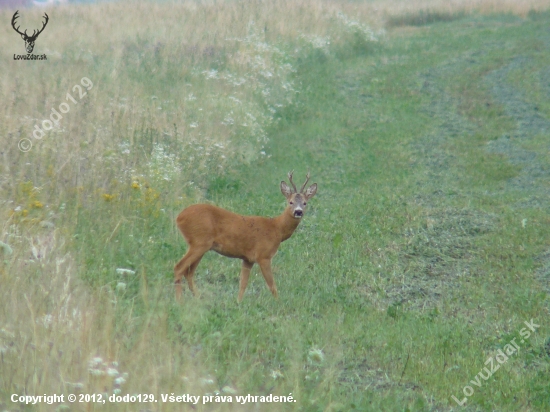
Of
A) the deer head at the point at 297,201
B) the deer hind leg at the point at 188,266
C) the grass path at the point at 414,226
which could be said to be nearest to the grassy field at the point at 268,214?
Result: the grass path at the point at 414,226

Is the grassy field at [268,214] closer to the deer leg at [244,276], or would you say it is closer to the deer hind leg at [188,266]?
the deer leg at [244,276]

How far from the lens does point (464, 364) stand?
637 centimetres

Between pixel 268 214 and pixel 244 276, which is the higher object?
pixel 244 276

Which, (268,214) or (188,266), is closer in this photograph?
(188,266)

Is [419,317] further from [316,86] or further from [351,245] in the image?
[316,86]

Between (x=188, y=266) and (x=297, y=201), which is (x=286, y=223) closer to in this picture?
(x=297, y=201)

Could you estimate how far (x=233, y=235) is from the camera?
25.2 ft

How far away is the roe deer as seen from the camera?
24.6ft

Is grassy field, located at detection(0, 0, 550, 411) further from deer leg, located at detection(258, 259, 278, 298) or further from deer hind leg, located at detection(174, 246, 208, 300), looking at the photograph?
deer hind leg, located at detection(174, 246, 208, 300)

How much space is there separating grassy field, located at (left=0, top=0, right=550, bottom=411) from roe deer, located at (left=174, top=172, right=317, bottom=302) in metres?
0.26

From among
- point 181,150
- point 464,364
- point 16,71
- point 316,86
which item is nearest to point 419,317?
point 464,364

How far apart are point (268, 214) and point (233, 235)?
113 inches

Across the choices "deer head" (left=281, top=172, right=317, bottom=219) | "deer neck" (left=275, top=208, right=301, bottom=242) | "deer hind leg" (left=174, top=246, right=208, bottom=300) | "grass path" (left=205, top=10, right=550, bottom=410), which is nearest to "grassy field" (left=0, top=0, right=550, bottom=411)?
"grass path" (left=205, top=10, right=550, bottom=410)

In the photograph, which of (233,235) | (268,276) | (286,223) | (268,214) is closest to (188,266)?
(233,235)
